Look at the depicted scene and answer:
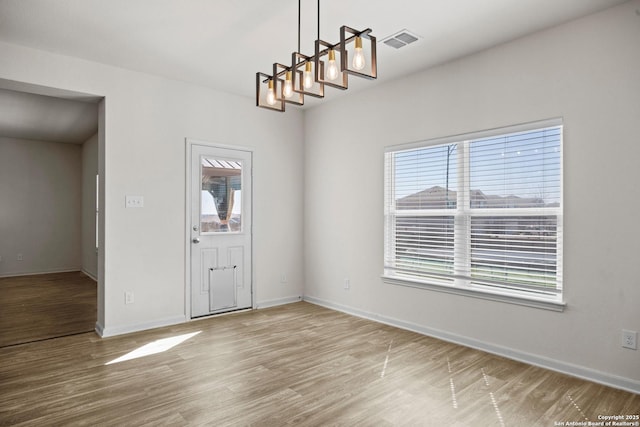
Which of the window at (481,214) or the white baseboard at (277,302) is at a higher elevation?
the window at (481,214)

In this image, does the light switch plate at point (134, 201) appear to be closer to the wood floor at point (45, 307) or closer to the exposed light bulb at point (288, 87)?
the wood floor at point (45, 307)

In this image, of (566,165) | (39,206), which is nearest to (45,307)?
(39,206)

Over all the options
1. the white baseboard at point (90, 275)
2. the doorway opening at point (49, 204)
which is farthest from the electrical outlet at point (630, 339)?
the white baseboard at point (90, 275)

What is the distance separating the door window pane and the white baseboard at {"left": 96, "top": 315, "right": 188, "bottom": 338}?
1.06m

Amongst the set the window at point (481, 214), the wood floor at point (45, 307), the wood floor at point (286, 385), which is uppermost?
the window at point (481, 214)

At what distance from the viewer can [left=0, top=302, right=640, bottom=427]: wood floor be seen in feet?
7.90

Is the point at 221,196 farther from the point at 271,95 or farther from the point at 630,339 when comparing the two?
the point at 630,339

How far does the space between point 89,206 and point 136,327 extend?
196 inches

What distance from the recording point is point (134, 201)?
4.20 meters

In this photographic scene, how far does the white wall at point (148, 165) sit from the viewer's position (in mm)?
3961

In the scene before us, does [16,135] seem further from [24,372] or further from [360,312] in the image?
[360,312]

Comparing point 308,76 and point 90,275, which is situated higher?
point 308,76

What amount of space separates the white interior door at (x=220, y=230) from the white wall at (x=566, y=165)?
1597 millimetres

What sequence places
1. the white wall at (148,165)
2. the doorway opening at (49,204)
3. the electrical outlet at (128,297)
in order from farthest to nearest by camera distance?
the doorway opening at (49,204) < the electrical outlet at (128,297) < the white wall at (148,165)
